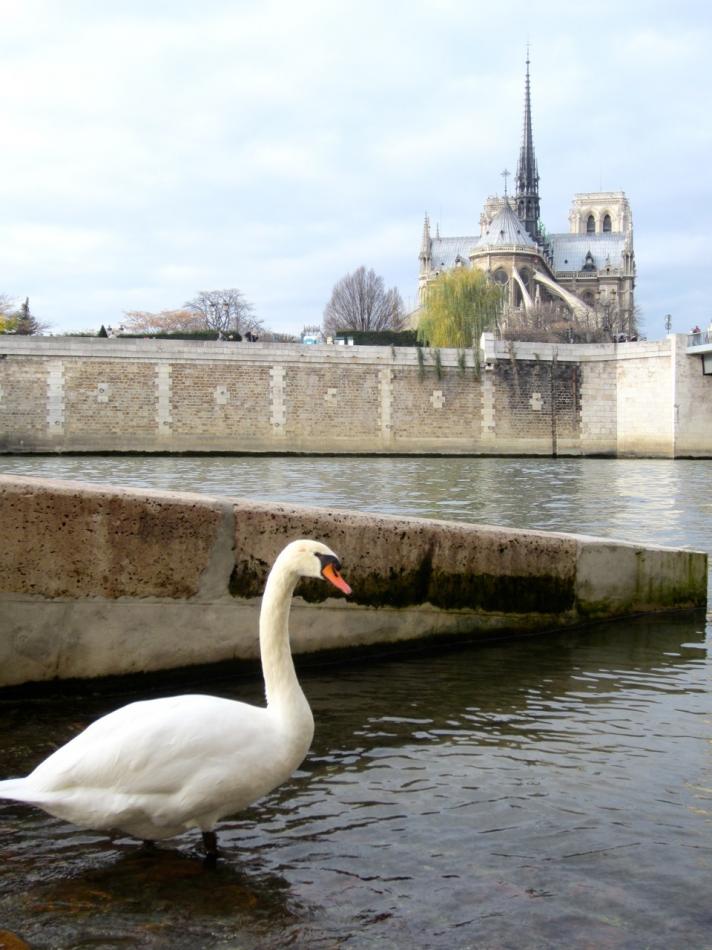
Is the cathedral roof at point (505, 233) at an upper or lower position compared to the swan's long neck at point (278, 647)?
upper

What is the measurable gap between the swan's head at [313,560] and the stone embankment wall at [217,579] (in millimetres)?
1591

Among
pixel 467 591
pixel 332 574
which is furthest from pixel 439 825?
pixel 467 591

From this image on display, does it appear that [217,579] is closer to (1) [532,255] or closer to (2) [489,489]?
(2) [489,489]

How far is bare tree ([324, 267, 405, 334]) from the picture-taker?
76375 millimetres

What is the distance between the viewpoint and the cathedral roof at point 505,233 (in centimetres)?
7788

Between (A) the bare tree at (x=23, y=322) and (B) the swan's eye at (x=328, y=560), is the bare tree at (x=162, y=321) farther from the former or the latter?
(B) the swan's eye at (x=328, y=560)

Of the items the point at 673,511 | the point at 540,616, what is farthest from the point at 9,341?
the point at 540,616

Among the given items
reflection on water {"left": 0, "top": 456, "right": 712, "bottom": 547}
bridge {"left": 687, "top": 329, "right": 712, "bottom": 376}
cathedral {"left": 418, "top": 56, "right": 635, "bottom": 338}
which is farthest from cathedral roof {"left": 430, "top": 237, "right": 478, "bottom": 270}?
reflection on water {"left": 0, "top": 456, "right": 712, "bottom": 547}

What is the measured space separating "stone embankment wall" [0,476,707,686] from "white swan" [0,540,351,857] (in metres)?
1.59

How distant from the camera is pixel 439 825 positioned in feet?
11.1

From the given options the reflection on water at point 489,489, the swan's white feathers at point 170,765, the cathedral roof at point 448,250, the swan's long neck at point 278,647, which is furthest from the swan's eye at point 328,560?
the cathedral roof at point 448,250

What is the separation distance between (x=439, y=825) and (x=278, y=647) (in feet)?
2.61

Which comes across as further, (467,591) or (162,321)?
(162,321)

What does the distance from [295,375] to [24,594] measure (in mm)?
32505
